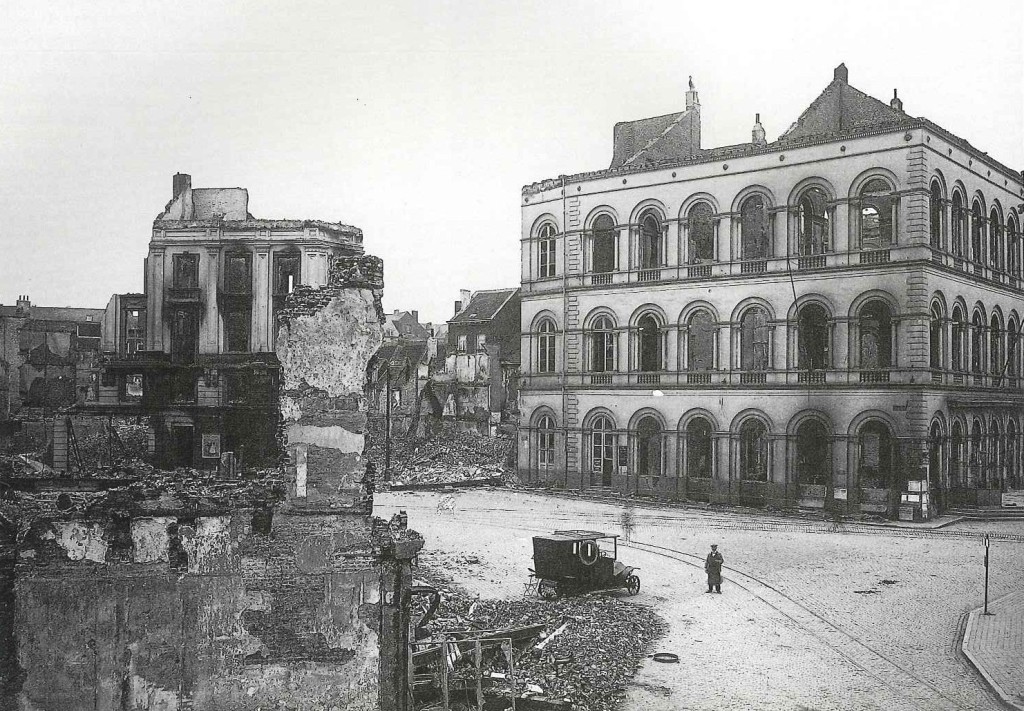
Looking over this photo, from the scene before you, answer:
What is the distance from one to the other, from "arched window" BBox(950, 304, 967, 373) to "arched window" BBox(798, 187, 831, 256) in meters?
4.75

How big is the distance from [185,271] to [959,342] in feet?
78.8

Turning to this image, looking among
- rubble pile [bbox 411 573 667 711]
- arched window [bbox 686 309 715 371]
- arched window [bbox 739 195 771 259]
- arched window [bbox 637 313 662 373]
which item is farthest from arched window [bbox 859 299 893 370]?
rubble pile [bbox 411 573 667 711]

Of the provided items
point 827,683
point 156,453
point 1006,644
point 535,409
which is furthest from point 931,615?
point 535,409

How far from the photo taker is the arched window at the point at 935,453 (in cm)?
2616

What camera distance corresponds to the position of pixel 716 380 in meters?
30.3

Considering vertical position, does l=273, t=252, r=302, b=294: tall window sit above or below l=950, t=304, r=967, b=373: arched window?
above

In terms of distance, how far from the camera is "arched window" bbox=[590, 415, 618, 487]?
32.9m

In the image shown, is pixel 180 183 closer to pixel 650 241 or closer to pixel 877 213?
pixel 650 241

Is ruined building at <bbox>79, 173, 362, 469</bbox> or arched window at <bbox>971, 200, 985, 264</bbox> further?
arched window at <bbox>971, 200, 985, 264</bbox>

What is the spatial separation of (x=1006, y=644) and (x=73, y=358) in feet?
53.0

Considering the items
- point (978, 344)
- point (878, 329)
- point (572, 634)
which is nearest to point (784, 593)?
point (572, 634)

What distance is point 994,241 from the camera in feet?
96.4

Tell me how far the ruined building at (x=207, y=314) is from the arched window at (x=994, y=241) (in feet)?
73.8

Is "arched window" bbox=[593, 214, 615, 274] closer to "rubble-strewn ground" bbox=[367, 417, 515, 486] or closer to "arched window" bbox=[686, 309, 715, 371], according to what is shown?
"arched window" bbox=[686, 309, 715, 371]
